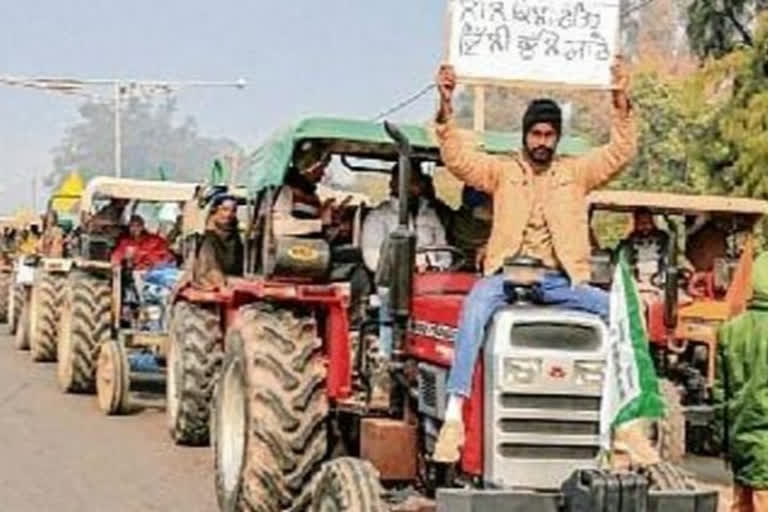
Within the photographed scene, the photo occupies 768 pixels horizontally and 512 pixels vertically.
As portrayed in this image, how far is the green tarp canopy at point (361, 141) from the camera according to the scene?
30.9 feet

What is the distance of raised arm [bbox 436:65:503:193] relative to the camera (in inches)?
294

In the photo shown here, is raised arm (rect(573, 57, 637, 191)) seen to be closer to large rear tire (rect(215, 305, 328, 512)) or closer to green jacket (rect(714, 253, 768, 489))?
green jacket (rect(714, 253, 768, 489))

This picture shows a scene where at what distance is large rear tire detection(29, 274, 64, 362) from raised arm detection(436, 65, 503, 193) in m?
13.6

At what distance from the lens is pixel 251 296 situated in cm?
1008

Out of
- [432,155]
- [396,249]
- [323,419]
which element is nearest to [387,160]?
[432,155]

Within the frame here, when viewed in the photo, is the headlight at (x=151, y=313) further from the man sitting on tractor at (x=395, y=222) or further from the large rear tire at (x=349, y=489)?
the large rear tire at (x=349, y=489)

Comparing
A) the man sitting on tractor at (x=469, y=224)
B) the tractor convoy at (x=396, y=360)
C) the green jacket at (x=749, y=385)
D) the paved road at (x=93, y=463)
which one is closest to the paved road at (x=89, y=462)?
the paved road at (x=93, y=463)

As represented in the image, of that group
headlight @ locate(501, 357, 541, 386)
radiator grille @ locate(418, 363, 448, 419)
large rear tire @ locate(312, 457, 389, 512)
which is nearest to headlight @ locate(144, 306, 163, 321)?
radiator grille @ locate(418, 363, 448, 419)

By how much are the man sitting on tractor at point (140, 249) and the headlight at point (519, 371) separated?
1088 cm

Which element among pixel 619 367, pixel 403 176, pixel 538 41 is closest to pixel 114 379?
→ pixel 538 41

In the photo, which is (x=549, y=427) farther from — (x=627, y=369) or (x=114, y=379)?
(x=114, y=379)

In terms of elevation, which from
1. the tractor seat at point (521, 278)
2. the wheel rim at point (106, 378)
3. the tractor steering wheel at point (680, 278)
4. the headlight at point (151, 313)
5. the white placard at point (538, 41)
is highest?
the white placard at point (538, 41)

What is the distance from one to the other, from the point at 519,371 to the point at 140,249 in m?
11.7

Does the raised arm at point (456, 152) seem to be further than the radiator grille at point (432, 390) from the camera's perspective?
No
